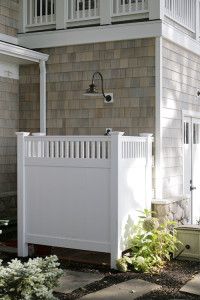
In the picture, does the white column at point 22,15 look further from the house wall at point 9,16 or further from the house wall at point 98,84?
the house wall at point 98,84

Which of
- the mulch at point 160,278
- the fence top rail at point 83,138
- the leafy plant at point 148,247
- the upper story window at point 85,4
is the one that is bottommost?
the mulch at point 160,278

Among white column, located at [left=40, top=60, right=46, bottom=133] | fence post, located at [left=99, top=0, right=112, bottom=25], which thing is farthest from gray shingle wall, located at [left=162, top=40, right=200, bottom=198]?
white column, located at [left=40, top=60, right=46, bottom=133]

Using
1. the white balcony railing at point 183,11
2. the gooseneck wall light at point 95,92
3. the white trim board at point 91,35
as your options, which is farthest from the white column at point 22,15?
the white balcony railing at point 183,11

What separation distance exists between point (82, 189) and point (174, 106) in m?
2.67

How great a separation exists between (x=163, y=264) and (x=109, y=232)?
38.6 inches

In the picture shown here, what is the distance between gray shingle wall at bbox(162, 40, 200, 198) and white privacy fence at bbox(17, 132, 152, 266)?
69 centimetres

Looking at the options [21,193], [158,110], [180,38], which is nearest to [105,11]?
[180,38]

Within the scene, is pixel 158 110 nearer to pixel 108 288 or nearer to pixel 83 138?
pixel 83 138

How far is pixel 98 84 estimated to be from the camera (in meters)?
9.07

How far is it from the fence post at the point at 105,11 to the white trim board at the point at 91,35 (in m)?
0.14

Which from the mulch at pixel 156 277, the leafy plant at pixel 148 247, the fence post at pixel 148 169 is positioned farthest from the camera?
the fence post at pixel 148 169

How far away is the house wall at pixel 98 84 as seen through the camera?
340 inches

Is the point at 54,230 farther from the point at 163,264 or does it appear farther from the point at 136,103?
the point at 136,103

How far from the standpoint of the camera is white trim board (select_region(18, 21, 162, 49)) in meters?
8.54
